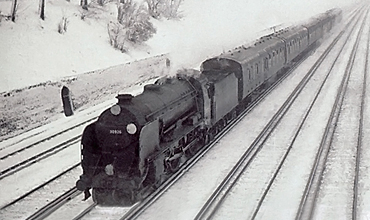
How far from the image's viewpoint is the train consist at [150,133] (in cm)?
1153

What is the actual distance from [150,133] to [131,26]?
29.3 meters

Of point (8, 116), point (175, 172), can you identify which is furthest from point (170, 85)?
point (8, 116)

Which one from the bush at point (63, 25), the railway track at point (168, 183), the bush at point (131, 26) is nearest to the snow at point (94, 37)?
the bush at point (63, 25)

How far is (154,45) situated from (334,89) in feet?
60.5

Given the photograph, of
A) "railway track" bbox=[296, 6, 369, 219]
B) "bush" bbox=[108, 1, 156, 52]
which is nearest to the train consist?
"railway track" bbox=[296, 6, 369, 219]

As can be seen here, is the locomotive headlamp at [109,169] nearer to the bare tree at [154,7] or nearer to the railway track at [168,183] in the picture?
the railway track at [168,183]

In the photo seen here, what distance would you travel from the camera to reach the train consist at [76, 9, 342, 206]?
454 inches

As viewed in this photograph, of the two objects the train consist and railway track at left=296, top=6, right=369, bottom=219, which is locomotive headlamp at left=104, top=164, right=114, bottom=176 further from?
railway track at left=296, top=6, right=369, bottom=219

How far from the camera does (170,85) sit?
14133 millimetres

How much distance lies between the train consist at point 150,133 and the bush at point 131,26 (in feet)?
69.9

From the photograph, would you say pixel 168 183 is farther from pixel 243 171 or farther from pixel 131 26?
pixel 131 26

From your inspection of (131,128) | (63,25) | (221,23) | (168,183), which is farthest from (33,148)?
(221,23)

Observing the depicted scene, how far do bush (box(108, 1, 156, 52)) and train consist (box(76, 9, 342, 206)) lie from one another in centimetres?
2132

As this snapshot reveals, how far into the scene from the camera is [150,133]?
11984mm
